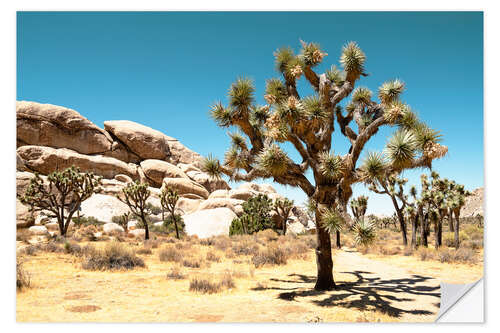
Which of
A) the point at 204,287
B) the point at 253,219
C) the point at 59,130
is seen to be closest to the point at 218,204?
the point at 253,219

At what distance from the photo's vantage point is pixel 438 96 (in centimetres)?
748

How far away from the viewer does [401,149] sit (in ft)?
17.8

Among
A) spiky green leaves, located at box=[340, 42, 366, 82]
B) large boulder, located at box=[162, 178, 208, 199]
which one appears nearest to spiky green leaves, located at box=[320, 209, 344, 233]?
spiky green leaves, located at box=[340, 42, 366, 82]

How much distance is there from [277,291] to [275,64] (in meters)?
5.57

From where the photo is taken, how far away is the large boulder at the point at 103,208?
30516 mm

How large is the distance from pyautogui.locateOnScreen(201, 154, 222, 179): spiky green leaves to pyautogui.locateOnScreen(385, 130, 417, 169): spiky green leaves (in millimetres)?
3847

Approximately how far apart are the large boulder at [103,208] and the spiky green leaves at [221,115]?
26067mm

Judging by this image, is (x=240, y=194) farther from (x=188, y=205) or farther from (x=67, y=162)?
(x=67, y=162)

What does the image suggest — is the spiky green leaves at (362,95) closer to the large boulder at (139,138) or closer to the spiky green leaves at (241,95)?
the spiky green leaves at (241,95)

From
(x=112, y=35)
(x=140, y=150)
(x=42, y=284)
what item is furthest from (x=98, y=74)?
(x=140, y=150)

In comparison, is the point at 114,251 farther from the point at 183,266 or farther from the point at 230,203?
the point at 230,203

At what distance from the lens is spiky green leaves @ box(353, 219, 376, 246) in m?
5.42

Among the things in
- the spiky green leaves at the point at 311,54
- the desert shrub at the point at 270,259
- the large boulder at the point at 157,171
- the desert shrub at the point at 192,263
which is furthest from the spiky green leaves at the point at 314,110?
the large boulder at the point at 157,171

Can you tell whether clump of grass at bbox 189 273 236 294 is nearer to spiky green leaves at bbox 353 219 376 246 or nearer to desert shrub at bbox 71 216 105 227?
spiky green leaves at bbox 353 219 376 246
